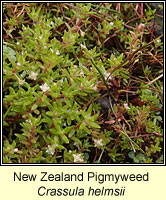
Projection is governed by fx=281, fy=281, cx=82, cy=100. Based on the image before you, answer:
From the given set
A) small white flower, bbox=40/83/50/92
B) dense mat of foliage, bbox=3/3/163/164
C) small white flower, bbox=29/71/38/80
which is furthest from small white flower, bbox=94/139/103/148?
small white flower, bbox=29/71/38/80

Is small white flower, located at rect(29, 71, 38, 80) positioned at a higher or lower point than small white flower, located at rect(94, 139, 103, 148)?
higher

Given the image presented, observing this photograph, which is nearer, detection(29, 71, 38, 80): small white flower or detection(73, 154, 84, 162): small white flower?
detection(73, 154, 84, 162): small white flower

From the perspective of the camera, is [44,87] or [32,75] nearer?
[44,87]

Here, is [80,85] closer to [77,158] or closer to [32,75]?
[32,75]

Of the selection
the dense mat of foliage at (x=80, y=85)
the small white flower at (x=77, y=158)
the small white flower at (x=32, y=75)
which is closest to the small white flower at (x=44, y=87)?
the dense mat of foliage at (x=80, y=85)

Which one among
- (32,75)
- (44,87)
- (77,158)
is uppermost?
(32,75)

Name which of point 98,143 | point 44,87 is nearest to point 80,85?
point 44,87

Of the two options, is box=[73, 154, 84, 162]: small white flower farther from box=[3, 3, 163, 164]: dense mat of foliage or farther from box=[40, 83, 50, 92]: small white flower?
box=[40, 83, 50, 92]: small white flower

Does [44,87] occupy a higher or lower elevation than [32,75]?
lower

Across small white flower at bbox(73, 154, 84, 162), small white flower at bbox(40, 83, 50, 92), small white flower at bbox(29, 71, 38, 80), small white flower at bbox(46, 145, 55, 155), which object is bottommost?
small white flower at bbox(73, 154, 84, 162)
